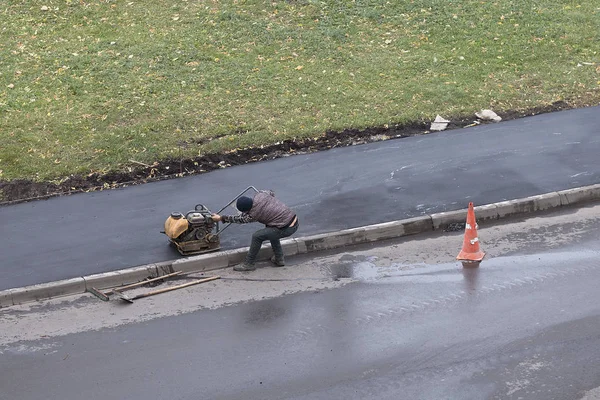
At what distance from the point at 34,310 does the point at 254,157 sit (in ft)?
17.2

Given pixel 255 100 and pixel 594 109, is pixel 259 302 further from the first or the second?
pixel 594 109

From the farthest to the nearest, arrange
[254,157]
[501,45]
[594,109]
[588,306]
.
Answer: [501,45] → [594,109] → [254,157] → [588,306]

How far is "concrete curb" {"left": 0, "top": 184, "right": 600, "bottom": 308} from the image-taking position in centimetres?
1022

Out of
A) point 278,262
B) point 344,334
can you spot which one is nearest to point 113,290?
point 278,262

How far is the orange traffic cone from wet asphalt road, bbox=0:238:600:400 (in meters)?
0.42

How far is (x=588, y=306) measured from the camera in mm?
9312

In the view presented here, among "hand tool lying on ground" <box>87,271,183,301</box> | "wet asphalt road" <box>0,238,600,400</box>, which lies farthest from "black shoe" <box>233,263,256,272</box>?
"wet asphalt road" <box>0,238,600,400</box>

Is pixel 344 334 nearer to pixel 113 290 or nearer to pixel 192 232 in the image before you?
pixel 192 232

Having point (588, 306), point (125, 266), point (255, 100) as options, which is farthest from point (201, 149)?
point (588, 306)

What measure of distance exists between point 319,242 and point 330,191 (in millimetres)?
1669

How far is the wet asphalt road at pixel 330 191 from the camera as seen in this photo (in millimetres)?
11172

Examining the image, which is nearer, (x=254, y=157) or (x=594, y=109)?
(x=254, y=157)

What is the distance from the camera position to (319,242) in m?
11.3

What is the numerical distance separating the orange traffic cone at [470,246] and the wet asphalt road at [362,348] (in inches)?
16.6
